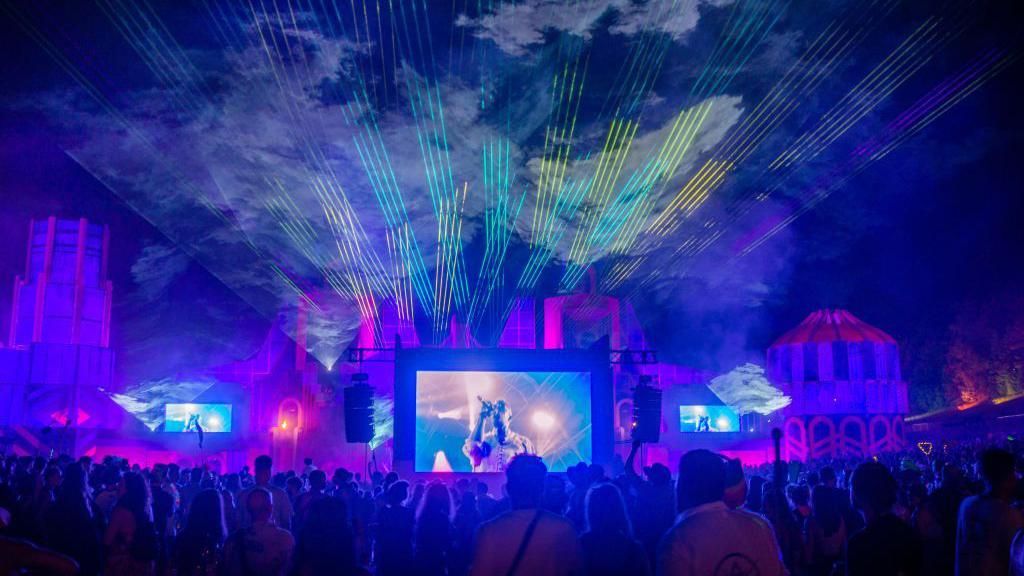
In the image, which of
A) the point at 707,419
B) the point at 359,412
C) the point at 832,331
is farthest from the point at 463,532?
the point at 832,331

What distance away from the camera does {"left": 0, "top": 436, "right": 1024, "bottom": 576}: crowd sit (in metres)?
3.29

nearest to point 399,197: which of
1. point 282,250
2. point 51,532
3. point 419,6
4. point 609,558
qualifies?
point 282,250

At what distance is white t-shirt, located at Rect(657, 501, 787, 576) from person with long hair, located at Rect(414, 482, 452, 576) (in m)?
3.04

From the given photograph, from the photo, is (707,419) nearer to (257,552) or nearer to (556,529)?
(257,552)

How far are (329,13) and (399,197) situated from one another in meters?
12.1

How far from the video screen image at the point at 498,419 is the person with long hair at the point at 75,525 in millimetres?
12612

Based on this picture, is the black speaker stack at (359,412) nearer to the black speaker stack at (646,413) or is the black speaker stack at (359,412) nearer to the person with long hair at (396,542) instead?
the black speaker stack at (646,413)

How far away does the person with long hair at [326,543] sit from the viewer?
4363mm

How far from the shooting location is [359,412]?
17578 millimetres

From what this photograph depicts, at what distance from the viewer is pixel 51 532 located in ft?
19.4

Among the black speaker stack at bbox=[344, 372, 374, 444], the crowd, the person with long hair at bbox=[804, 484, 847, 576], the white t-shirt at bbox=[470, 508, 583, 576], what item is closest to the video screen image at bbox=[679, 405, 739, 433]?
the black speaker stack at bbox=[344, 372, 374, 444]

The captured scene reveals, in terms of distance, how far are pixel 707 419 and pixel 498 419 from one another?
17817 millimetres

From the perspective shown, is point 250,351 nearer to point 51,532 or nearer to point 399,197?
point 399,197

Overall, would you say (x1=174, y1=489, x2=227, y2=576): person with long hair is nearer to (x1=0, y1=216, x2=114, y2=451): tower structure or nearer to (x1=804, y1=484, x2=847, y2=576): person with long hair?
(x1=804, y1=484, x2=847, y2=576): person with long hair
